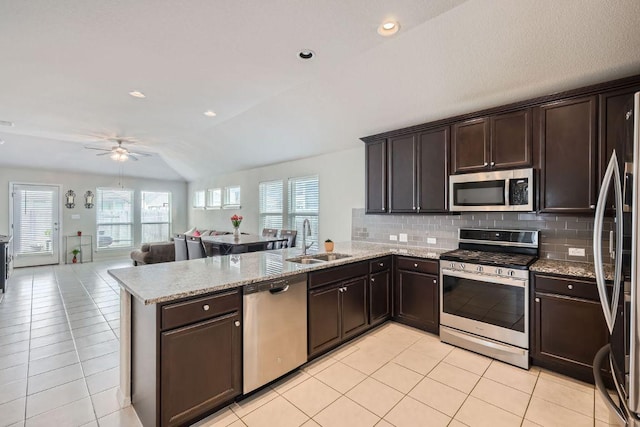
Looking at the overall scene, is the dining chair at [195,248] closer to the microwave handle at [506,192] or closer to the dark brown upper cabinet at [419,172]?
the dark brown upper cabinet at [419,172]

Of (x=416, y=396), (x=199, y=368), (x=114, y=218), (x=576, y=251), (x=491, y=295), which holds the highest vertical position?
(x=114, y=218)

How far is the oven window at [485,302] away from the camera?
261cm

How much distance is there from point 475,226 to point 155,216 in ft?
31.5

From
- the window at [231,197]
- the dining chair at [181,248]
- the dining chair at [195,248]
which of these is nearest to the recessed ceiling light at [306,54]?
the dining chair at [195,248]

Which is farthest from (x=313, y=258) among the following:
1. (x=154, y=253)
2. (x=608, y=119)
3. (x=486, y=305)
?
(x=154, y=253)

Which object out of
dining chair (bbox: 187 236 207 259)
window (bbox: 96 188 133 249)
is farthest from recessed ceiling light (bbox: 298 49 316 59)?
window (bbox: 96 188 133 249)

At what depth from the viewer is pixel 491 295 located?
2732 mm

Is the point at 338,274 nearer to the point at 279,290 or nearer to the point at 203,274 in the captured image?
the point at 279,290

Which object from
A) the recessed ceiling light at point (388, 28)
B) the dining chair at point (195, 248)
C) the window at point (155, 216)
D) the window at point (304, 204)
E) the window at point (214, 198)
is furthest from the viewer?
the window at point (155, 216)

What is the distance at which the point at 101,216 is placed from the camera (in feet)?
28.3

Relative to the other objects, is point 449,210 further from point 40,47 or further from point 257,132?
point 40,47

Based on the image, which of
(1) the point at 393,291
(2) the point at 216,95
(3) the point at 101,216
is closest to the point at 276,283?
(1) the point at 393,291

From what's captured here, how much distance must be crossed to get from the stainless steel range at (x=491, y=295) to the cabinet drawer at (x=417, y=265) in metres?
0.13

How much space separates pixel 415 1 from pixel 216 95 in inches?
104
